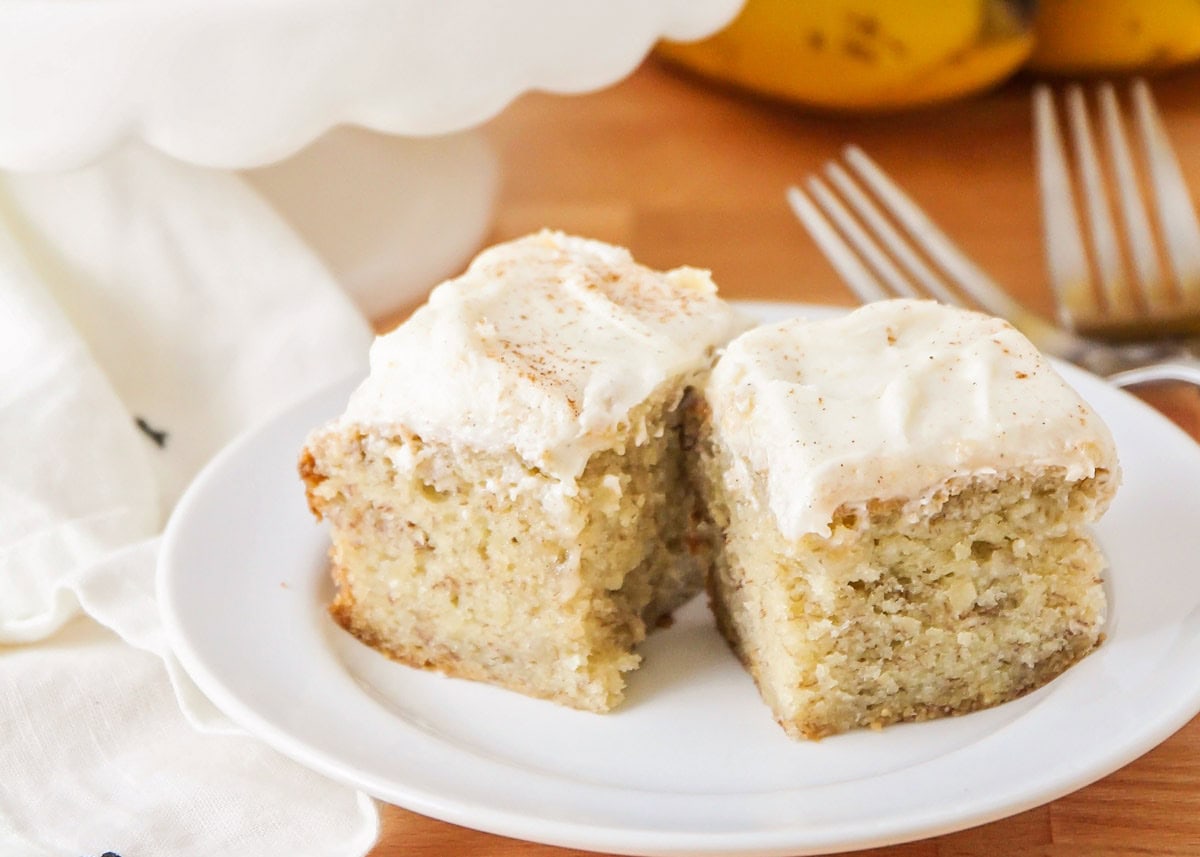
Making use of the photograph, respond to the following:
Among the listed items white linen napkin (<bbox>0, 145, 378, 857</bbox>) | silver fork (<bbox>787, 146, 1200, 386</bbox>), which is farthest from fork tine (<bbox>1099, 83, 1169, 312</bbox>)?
white linen napkin (<bbox>0, 145, 378, 857</bbox>)

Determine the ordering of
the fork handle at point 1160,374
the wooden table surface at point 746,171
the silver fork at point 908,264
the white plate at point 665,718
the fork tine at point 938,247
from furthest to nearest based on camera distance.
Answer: the wooden table surface at point 746,171 < the fork tine at point 938,247 < the silver fork at point 908,264 < the fork handle at point 1160,374 < the white plate at point 665,718

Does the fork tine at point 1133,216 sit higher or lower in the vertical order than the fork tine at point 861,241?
higher

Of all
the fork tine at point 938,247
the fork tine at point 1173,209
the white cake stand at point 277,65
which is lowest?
the fork tine at point 938,247

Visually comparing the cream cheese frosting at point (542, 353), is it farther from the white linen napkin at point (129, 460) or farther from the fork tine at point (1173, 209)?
the fork tine at point (1173, 209)

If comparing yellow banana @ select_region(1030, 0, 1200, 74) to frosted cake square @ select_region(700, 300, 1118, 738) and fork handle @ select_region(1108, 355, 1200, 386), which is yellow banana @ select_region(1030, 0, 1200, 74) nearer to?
fork handle @ select_region(1108, 355, 1200, 386)

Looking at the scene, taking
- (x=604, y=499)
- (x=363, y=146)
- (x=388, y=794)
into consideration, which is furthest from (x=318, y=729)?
(x=363, y=146)

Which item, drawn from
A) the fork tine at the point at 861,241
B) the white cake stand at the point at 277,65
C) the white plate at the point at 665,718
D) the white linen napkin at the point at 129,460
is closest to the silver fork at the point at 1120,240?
the fork tine at the point at 861,241
